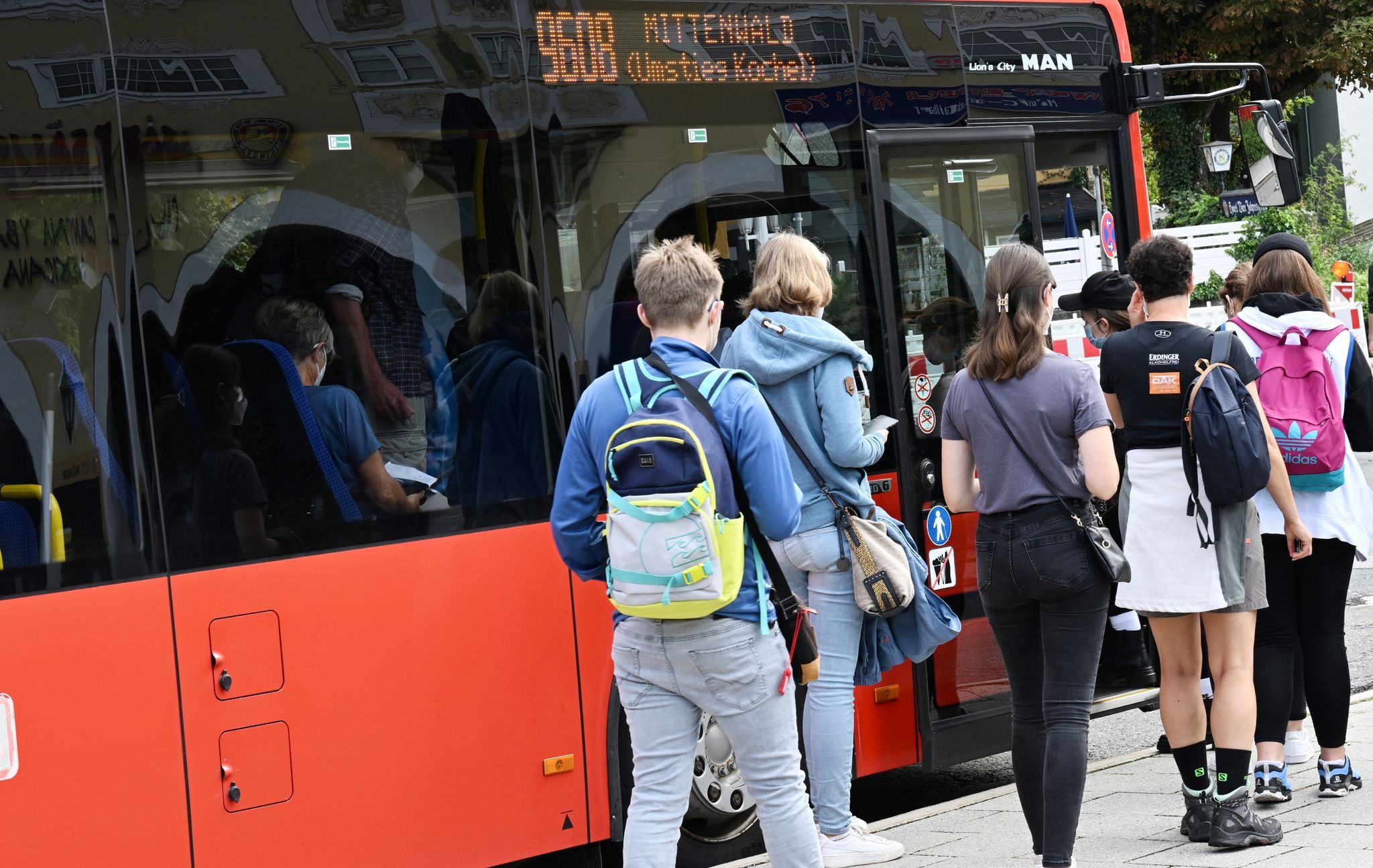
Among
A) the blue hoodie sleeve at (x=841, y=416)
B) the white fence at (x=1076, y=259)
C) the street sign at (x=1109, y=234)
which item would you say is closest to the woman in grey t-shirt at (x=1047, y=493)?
the white fence at (x=1076, y=259)

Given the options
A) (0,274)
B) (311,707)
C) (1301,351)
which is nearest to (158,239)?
(0,274)

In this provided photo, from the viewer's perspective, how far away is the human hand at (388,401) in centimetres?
449

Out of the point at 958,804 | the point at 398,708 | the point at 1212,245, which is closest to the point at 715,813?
the point at 958,804

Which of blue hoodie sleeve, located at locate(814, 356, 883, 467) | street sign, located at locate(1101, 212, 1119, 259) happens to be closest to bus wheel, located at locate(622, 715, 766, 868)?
blue hoodie sleeve, located at locate(814, 356, 883, 467)

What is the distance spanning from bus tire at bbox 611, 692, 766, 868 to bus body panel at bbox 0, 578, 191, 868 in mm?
1826

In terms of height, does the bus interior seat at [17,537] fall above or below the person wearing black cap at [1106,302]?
below

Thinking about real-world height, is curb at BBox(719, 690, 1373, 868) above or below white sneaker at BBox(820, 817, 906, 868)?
below

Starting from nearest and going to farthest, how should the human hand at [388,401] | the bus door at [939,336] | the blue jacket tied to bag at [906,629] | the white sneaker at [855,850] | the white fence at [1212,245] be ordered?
the human hand at [388,401] → the blue jacket tied to bag at [906,629] → the white sneaker at [855,850] → the bus door at [939,336] → the white fence at [1212,245]

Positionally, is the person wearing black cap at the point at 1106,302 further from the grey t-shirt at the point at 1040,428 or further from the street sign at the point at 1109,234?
the grey t-shirt at the point at 1040,428

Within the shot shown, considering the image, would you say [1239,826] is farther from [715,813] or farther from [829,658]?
[715,813]

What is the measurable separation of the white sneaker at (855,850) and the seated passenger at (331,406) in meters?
1.80

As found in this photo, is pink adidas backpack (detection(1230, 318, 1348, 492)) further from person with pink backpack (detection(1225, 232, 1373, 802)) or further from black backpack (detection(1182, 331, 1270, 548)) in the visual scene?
black backpack (detection(1182, 331, 1270, 548))

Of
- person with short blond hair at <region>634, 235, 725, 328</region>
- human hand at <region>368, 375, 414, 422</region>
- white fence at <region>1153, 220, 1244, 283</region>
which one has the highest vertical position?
white fence at <region>1153, 220, 1244, 283</region>

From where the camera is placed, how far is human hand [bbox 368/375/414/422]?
4492 mm
